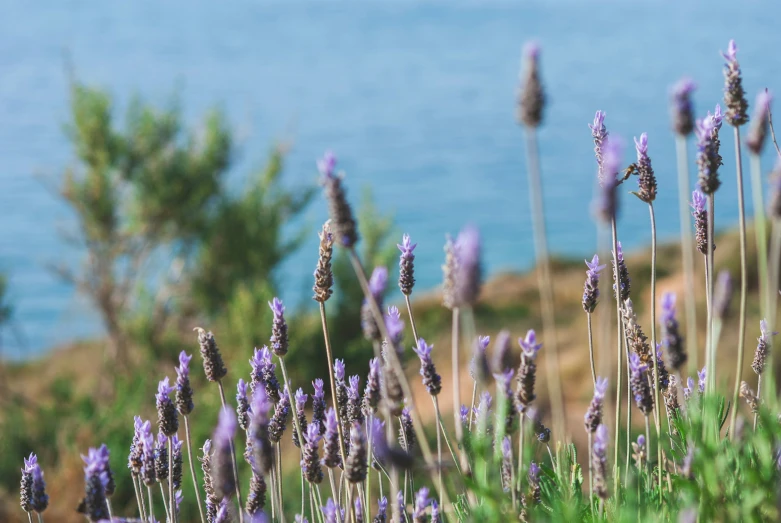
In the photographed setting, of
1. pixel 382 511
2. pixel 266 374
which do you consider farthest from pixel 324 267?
pixel 382 511

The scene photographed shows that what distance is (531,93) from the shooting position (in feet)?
4.89

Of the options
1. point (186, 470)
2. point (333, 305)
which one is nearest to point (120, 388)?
point (186, 470)

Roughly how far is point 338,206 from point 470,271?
0.32m

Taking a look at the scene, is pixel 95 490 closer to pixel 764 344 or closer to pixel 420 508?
pixel 420 508

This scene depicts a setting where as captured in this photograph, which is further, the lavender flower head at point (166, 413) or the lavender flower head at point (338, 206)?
the lavender flower head at point (166, 413)

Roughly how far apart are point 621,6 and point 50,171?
75594 mm

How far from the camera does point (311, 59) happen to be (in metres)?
46.3

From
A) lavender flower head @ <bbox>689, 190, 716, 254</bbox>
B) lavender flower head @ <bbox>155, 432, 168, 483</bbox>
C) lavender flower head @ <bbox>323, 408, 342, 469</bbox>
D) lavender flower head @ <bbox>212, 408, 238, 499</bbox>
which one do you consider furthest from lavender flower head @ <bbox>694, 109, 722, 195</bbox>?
Answer: lavender flower head @ <bbox>155, 432, 168, 483</bbox>

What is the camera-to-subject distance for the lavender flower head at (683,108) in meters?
1.62

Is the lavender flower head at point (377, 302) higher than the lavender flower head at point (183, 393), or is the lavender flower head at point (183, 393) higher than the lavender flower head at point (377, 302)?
the lavender flower head at point (377, 302)

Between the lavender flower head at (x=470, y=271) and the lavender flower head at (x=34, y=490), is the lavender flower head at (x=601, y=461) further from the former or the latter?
the lavender flower head at (x=34, y=490)

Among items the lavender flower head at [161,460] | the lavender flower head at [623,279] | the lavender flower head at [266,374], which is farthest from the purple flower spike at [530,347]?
the lavender flower head at [161,460]

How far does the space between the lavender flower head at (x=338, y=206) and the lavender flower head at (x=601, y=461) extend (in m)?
0.57

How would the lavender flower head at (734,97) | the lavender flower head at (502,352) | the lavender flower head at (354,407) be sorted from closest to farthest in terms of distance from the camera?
1. the lavender flower head at (502,352)
2. the lavender flower head at (734,97)
3. the lavender flower head at (354,407)
